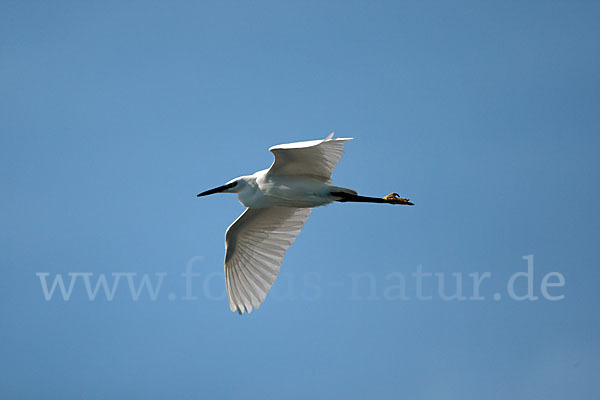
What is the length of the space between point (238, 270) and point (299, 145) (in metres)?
3.61

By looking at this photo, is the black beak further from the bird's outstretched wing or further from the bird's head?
the bird's outstretched wing

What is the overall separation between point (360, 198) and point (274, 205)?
4.29 ft

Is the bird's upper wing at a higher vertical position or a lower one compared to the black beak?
lower

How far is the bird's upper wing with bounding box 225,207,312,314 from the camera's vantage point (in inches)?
480

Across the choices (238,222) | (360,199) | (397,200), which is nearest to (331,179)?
(360,199)

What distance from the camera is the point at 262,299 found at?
39.9 feet

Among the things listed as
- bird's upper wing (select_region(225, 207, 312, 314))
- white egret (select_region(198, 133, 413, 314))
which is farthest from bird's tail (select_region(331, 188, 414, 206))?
bird's upper wing (select_region(225, 207, 312, 314))

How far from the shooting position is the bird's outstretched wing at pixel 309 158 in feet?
31.5

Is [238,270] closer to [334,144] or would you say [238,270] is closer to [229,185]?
[229,185]

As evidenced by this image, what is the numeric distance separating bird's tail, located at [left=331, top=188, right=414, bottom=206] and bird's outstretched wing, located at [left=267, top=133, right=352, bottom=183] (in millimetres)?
265

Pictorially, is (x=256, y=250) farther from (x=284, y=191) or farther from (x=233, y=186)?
(x=284, y=191)

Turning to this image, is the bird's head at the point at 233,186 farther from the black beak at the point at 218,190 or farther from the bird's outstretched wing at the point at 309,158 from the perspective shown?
the bird's outstretched wing at the point at 309,158

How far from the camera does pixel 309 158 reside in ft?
33.7

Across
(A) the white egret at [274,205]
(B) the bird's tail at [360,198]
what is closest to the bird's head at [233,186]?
(A) the white egret at [274,205]
